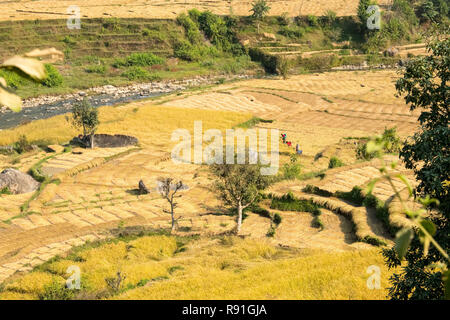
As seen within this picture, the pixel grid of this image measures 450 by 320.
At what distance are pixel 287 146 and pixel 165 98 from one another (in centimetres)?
2618

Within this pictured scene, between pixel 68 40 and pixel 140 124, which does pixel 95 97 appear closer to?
pixel 140 124

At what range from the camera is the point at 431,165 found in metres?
9.04

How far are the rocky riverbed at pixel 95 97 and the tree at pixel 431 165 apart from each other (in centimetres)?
5171

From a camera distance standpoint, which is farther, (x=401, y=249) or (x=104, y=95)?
(x=104, y=95)

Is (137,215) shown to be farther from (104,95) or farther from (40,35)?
(40,35)

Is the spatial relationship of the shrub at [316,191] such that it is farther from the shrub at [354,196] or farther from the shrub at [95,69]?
the shrub at [95,69]

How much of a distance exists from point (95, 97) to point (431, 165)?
214 feet

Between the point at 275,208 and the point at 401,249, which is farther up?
the point at 401,249

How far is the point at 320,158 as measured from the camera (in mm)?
40656

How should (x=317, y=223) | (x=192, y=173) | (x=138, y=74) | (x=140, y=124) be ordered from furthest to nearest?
(x=138, y=74) < (x=140, y=124) < (x=192, y=173) < (x=317, y=223)

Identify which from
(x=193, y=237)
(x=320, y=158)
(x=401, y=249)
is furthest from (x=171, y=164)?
(x=401, y=249)

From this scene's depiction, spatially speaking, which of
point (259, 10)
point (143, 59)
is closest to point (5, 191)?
point (143, 59)

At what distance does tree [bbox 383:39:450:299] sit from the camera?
340 inches

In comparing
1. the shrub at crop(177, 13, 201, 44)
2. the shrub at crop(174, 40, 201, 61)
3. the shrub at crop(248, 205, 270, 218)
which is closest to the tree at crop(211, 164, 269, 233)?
the shrub at crop(248, 205, 270, 218)
